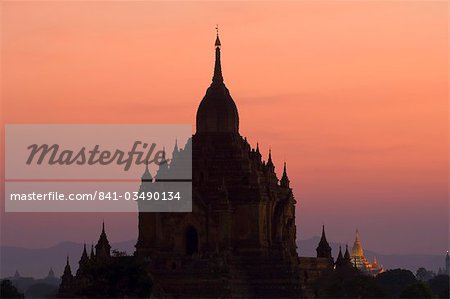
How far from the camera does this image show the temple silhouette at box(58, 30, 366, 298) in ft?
306

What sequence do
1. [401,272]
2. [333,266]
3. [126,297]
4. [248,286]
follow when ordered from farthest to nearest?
1. [401,272]
2. [333,266]
3. [248,286]
4. [126,297]

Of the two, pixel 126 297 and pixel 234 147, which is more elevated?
pixel 234 147

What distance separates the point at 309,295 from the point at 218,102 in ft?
38.0

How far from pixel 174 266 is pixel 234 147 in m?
8.81

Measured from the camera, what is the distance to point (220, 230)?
95.8 meters

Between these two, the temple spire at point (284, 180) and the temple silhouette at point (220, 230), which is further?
the temple spire at point (284, 180)

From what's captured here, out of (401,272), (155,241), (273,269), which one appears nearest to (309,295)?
(273,269)

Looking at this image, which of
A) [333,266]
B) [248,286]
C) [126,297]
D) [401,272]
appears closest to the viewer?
[126,297]

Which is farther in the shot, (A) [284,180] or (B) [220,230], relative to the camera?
(A) [284,180]

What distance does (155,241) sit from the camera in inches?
3807

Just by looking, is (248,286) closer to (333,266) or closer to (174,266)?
(174,266)

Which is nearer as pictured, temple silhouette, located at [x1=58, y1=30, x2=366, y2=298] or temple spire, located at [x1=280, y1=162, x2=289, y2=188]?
temple silhouette, located at [x1=58, y1=30, x2=366, y2=298]

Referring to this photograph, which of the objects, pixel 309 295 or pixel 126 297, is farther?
pixel 309 295

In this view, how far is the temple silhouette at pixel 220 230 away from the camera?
9325cm
